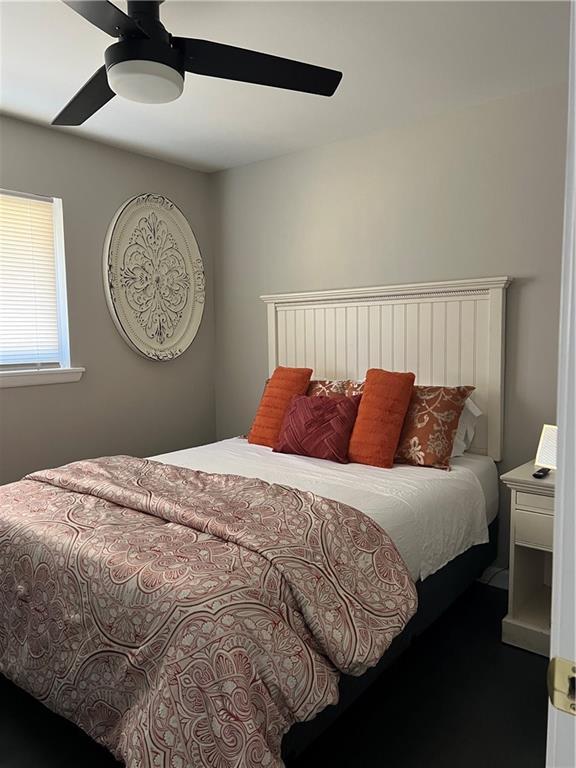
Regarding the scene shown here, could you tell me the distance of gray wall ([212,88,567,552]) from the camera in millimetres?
2854

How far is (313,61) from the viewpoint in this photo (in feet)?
8.14

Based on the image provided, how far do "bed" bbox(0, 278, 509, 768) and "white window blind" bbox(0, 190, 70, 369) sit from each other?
1.06 metres

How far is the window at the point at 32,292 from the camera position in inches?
126

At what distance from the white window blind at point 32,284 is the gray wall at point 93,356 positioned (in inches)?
2.9

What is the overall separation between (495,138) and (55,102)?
2.30 meters

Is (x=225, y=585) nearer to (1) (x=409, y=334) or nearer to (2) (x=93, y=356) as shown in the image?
(1) (x=409, y=334)

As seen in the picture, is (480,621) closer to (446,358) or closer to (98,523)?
(446,358)

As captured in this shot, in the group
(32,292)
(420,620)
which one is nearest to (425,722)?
(420,620)

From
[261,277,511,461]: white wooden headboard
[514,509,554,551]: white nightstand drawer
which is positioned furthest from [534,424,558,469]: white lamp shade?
[261,277,511,461]: white wooden headboard

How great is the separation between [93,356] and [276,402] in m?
1.22

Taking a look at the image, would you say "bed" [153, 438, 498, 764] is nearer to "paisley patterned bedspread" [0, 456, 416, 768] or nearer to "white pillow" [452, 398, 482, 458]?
"white pillow" [452, 398, 482, 458]

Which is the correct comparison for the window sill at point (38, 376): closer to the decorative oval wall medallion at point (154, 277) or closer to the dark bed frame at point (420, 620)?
the decorative oval wall medallion at point (154, 277)

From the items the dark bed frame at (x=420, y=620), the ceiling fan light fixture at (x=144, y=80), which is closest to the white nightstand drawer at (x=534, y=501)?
the dark bed frame at (x=420, y=620)

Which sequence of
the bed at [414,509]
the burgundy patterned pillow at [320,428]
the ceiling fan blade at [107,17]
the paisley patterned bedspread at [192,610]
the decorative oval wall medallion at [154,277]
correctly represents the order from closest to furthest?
the paisley patterned bedspread at [192,610] < the ceiling fan blade at [107,17] < the bed at [414,509] < the burgundy patterned pillow at [320,428] < the decorative oval wall medallion at [154,277]
